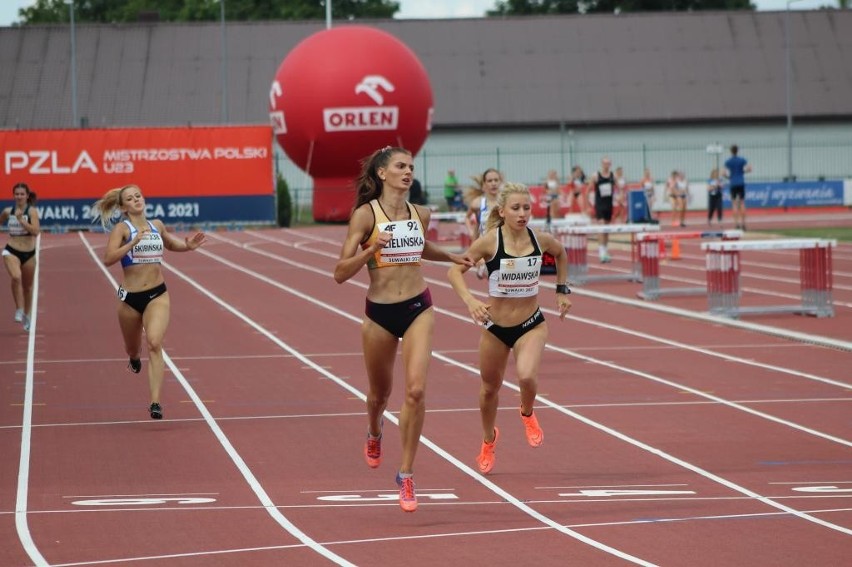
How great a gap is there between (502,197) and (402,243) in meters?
1.39

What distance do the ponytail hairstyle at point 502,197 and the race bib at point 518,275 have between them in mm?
320

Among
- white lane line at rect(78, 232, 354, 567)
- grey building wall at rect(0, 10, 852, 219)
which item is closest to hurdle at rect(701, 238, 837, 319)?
white lane line at rect(78, 232, 354, 567)

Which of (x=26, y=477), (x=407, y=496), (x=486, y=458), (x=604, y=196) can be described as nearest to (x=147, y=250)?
(x=26, y=477)

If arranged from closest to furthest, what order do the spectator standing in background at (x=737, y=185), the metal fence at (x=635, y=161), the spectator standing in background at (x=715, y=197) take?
the spectator standing in background at (x=737, y=185), the spectator standing in background at (x=715, y=197), the metal fence at (x=635, y=161)

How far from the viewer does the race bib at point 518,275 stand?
406 inches

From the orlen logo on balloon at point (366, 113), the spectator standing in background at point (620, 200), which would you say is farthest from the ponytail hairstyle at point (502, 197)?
the orlen logo on balloon at point (366, 113)

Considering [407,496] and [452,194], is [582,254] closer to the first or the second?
[407,496]

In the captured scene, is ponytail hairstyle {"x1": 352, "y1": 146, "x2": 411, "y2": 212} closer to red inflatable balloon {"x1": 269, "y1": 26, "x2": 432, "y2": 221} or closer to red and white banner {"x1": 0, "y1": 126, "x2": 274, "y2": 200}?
red inflatable balloon {"x1": 269, "y1": 26, "x2": 432, "y2": 221}

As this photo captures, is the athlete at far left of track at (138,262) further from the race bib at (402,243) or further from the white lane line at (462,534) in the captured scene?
the white lane line at (462,534)

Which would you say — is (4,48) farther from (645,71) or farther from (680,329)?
(680,329)

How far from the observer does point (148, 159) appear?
45281mm

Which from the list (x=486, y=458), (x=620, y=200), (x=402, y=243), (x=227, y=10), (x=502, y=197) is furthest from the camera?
(x=227, y=10)

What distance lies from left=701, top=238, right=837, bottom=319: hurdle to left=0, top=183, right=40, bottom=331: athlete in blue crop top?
8431 mm

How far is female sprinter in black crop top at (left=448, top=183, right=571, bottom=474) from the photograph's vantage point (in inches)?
404
